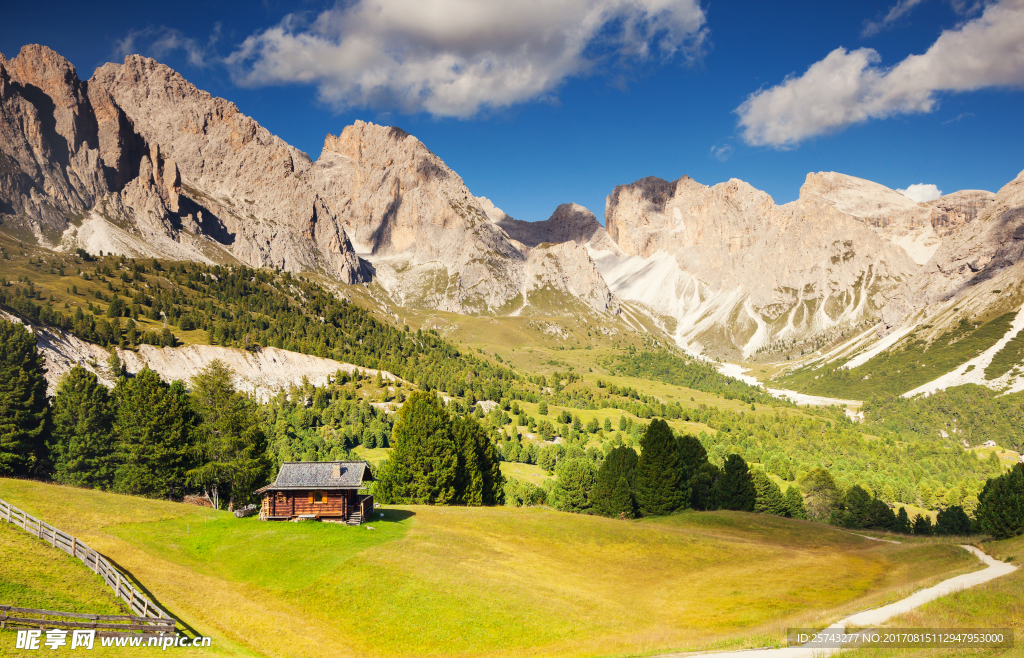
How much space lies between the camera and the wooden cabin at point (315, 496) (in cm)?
5856

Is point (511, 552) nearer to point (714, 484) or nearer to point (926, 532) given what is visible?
point (714, 484)

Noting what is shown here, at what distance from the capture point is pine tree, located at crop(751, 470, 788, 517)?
10394cm

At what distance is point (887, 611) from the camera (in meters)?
37.2

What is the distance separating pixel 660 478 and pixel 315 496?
51053 millimetres

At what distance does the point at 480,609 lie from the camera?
39969 millimetres

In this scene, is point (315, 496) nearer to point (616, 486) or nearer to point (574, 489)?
point (616, 486)

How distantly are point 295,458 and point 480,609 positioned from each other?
9890 centimetres

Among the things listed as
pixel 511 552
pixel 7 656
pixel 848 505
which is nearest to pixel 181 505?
pixel 511 552

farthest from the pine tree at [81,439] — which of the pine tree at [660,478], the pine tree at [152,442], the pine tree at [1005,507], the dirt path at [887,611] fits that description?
the pine tree at [1005,507]

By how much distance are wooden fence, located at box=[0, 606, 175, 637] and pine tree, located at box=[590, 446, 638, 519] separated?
68147 mm

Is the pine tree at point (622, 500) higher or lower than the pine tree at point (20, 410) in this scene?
lower

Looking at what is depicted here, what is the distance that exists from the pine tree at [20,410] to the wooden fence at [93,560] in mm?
38123

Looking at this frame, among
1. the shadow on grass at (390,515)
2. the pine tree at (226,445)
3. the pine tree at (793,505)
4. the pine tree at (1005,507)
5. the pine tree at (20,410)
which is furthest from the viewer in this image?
the pine tree at (793,505)

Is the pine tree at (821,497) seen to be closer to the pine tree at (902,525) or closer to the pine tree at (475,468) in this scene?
the pine tree at (902,525)
